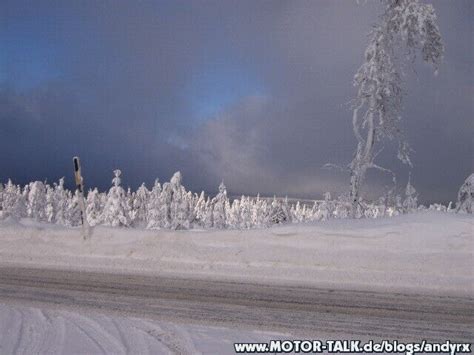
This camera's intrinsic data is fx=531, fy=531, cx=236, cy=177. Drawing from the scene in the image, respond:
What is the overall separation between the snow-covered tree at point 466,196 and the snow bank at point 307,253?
9397 mm

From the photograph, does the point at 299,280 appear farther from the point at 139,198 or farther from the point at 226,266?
the point at 139,198

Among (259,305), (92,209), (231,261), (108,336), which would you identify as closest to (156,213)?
(92,209)

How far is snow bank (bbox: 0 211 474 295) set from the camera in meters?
9.12

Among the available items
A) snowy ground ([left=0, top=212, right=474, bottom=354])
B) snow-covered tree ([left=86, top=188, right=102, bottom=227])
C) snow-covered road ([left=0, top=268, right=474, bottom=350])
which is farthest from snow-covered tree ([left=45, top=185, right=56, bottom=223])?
snow-covered road ([left=0, top=268, right=474, bottom=350])

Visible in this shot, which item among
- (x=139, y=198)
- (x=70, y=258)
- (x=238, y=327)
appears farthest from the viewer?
(x=139, y=198)

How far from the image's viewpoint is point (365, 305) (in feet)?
24.6

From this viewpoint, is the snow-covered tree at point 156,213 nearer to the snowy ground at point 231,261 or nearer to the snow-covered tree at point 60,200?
the snow-covered tree at point 60,200

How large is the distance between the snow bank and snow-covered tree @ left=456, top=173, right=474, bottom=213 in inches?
370

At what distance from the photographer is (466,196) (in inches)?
778

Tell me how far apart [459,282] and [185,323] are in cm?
474

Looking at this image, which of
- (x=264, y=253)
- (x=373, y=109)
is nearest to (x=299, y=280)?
(x=264, y=253)

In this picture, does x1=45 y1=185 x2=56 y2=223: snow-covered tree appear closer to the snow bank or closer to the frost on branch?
the frost on branch

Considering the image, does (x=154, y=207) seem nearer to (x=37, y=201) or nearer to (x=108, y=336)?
(x=37, y=201)

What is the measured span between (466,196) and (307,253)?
1202 centimetres
